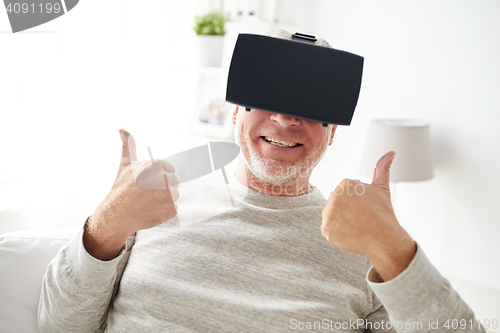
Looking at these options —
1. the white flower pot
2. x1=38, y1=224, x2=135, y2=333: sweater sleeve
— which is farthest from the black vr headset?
the white flower pot

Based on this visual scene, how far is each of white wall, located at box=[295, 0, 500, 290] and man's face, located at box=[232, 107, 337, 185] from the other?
1061 millimetres

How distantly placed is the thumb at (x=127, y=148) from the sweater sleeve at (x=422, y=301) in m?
0.45

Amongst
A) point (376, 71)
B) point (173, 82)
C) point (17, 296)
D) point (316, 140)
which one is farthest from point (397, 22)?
point (17, 296)

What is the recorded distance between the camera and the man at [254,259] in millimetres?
641

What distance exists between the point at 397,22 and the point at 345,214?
1.53 meters

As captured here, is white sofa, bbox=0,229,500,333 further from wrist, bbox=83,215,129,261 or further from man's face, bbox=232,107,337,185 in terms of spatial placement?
man's face, bbox=232,107,337,185

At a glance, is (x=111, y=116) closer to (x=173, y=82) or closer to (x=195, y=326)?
(x=173, y=82)

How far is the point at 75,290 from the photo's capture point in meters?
0.75

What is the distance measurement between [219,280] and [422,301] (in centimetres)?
37

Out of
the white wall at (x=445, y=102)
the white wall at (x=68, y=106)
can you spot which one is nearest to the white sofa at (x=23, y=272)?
the white wall at (x=68, y=106)

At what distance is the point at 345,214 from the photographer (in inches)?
24.9

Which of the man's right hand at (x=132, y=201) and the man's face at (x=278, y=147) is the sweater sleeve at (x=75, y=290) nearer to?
the man's right hand at (x=132, y=201)

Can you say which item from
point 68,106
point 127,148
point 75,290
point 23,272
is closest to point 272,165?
point 127,148

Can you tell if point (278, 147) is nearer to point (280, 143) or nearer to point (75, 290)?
point (280, 143)
